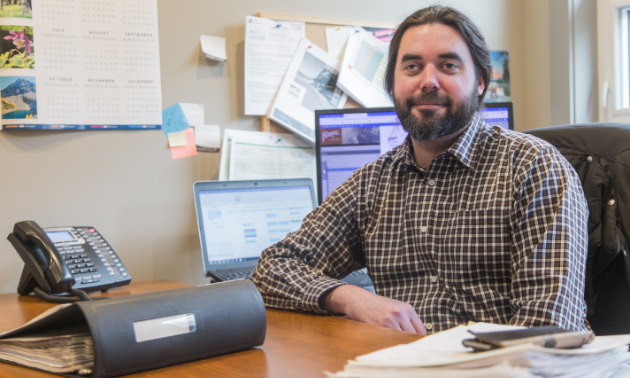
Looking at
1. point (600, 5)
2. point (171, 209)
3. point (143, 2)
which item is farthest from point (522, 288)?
point (600, 5)

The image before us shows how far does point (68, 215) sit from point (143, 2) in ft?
2.10

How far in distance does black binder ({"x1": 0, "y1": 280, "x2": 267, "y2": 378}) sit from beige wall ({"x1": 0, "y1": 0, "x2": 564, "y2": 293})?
86 cm

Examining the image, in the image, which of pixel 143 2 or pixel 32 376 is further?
pixel 143 2

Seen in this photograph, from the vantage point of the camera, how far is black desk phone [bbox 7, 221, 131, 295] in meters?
1.20

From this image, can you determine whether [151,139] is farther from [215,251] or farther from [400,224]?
[400,224]

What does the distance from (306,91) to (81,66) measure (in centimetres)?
70

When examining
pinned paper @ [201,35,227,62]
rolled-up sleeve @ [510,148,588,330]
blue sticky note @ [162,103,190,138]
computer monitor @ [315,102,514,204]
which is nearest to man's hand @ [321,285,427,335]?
rolled-up sleeve @ [510,148,588,330]

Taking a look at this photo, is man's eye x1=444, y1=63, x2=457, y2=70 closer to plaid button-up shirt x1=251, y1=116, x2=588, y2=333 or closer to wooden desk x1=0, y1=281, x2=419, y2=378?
plaid button-up shirt x1=251, y1=116, x2=588, y2=333

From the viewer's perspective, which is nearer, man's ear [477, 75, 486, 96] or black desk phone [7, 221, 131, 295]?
black desk phone [7, 221, 131, 295]

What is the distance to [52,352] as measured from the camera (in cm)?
65

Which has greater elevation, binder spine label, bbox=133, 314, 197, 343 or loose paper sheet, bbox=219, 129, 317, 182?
loose paper sheet, bbox=219, 129, 317, 182

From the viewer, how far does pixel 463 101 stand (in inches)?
48.9

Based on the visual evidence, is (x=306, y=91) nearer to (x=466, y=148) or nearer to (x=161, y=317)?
(x=466, y=148)

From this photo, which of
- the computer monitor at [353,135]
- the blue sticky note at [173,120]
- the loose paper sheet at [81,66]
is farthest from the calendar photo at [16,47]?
the computer monitor at [353,135]
